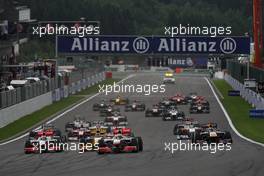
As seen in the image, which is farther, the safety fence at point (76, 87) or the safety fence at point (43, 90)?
the safety fence at point (76, 87)

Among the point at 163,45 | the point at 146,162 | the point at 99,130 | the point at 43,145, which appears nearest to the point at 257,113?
the point at 163,45

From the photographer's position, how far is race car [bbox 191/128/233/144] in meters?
38.4

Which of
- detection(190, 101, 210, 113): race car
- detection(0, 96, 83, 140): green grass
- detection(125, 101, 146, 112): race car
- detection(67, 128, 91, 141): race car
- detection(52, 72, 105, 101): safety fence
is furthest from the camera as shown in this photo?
detection(52, 72, 105, 101): safety fence

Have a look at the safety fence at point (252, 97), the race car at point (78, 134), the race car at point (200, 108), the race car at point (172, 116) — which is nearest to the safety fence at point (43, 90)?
the race car at point (172, 116)

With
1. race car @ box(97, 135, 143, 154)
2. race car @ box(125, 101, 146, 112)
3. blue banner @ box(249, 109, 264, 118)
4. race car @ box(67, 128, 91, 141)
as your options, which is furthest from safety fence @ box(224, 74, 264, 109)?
race car @ box(97, 135, 143, 154)

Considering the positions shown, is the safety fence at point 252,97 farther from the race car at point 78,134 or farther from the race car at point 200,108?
the race car at point 78,134

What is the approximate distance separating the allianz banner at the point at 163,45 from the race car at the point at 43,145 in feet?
120

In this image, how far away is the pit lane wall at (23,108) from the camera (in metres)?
54.6

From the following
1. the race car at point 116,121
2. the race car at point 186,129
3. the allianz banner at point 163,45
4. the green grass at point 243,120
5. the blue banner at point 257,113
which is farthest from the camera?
the allianz banner at point 163,45

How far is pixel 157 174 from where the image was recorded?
28281 mm

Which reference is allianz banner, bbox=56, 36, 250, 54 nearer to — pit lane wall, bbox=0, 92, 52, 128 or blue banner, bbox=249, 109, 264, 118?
pit lane wall, bbox=0, 92, 52, 128

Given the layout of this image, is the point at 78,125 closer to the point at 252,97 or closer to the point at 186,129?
the point at 186,129

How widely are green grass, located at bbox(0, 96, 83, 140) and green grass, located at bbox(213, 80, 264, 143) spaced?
1188 cm

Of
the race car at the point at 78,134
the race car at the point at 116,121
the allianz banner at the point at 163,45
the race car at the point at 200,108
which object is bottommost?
the race car at the point at 200,108
